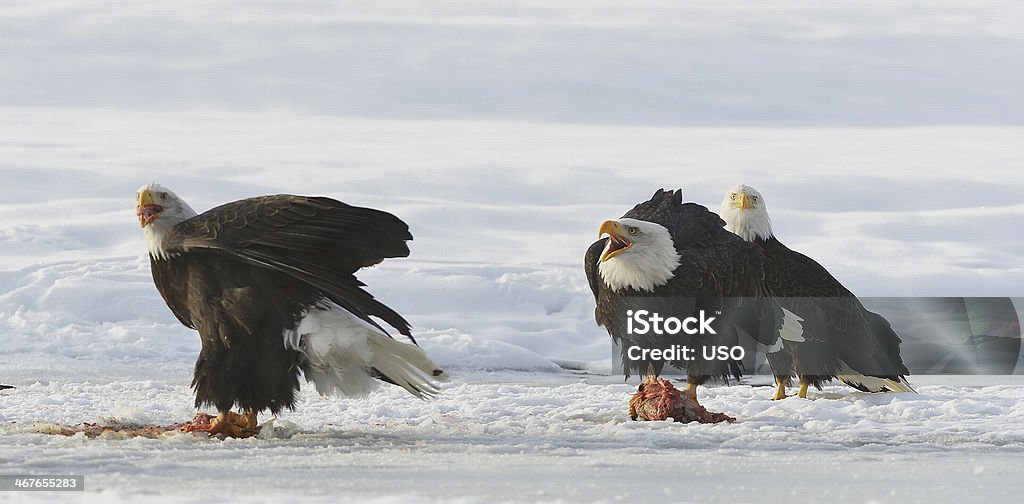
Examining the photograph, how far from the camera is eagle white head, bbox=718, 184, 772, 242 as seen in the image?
32.3 ft

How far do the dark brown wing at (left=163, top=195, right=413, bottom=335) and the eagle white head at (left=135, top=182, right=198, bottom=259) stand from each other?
0.10 meters

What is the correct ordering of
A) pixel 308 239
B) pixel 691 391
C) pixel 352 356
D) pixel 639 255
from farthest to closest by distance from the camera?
1. pixel 691 391
2. pixel 639 255
3. pixel 352 356
4. pixel 308 239

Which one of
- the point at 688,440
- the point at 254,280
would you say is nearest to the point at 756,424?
the point at 688,440

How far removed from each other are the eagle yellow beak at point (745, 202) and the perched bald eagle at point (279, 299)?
2.99 metres

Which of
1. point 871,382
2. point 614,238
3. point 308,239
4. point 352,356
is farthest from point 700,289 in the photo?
point 308,239

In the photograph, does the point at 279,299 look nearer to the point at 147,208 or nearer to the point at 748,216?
the point at 147,208

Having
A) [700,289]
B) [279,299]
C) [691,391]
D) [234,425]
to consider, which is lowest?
[234,425]

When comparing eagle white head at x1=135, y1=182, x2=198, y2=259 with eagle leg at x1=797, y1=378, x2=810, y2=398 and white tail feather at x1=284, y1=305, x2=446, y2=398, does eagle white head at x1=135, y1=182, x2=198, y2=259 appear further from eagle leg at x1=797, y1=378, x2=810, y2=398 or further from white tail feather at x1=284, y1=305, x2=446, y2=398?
eagle leg at x1=797, y1=378, x2=810, y2=398

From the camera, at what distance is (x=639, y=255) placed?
8477mm

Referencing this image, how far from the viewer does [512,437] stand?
7.81m

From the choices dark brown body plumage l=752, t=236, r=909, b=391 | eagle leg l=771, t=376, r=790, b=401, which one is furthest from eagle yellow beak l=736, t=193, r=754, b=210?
eagle leg l=771, t=376, r=790, b=401

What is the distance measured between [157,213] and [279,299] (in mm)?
851

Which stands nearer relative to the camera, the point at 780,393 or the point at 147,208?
the point at 147,208

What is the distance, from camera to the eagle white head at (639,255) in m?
8.47
